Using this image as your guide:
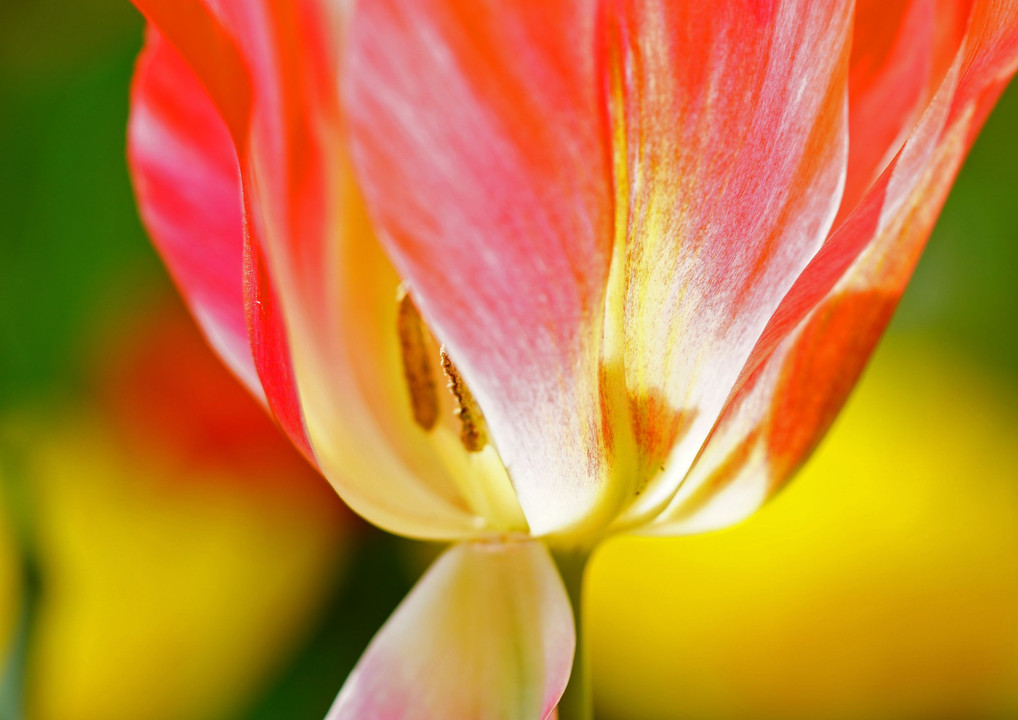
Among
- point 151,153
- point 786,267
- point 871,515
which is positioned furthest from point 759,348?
point 871,515

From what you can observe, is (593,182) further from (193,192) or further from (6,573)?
(6,573)

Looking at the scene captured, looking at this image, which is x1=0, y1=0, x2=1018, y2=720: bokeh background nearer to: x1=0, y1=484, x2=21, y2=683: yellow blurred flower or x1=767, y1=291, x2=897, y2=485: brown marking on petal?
x1=0, y1=484, x2=21, y2=683: yellow blurred flower

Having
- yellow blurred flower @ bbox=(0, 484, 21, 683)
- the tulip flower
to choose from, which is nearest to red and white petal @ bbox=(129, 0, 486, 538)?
the tulip flower

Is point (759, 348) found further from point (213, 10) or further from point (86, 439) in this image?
point (86, 439)

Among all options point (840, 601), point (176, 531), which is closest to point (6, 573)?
point (176, 531)

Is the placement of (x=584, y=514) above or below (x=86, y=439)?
Result: above

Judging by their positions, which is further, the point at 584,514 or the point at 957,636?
the point at 957,636

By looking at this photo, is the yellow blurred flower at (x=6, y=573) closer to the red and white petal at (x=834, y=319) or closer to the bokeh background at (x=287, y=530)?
the bokeh background at (x=287, y=530)
